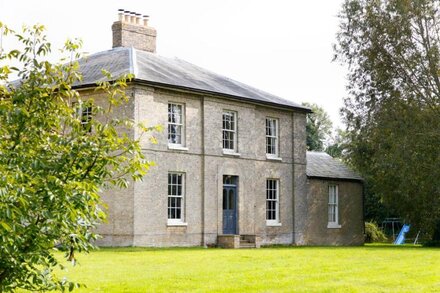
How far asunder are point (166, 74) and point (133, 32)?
4045 mm

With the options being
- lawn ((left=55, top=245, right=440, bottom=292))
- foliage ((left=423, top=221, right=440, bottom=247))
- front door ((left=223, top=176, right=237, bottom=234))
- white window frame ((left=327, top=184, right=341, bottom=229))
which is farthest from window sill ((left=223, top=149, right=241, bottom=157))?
foliage ((left=423, top=221, right=440, bottom=247))

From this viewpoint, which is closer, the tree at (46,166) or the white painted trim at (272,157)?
the tree at (46,166)

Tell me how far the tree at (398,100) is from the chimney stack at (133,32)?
373 inches

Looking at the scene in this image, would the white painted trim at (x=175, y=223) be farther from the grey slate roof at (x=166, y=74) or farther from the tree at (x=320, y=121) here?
the tree at (x=320, y=121)

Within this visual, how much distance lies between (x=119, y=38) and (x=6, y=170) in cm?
2641

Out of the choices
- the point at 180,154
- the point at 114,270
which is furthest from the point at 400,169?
the point at 114,270

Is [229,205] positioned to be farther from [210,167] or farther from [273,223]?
[273,223]

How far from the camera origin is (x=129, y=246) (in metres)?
28.0

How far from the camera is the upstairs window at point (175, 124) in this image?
29.9 m

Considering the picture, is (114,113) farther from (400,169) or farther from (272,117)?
(400,169)

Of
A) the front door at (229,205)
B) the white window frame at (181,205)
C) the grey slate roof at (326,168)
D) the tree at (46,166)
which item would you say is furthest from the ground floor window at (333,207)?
the tree at (46,166)

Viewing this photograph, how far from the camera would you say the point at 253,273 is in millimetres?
16875

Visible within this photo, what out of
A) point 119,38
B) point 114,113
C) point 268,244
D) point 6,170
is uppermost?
point 119,38

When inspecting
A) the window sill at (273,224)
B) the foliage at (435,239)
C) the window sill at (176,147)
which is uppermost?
the window sill at (176,147)
